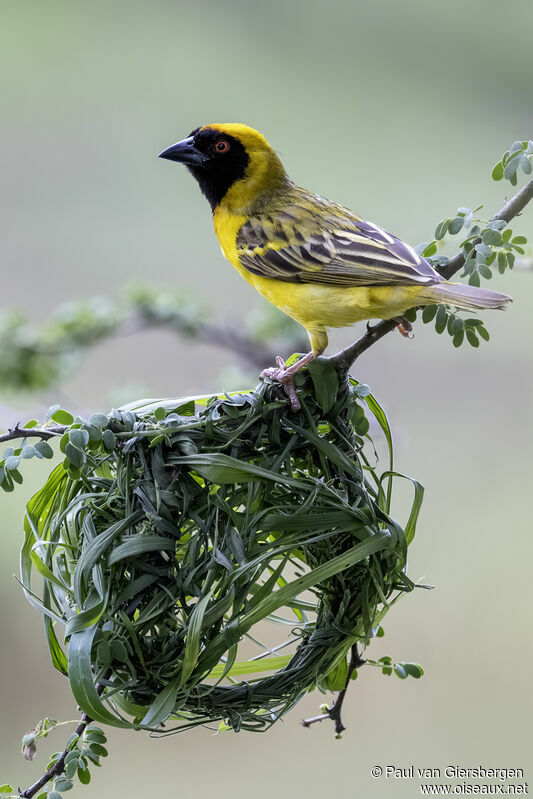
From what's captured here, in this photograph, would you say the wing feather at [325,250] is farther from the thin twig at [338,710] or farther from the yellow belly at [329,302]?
the thin twig at [338,710]

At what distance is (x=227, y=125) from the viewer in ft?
4.32

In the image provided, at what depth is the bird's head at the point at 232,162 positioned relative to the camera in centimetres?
133

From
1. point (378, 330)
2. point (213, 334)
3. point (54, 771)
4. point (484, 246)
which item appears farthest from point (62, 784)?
point (213, 334)

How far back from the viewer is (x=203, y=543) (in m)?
0.89

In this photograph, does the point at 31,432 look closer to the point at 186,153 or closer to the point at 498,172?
the point at 498,172

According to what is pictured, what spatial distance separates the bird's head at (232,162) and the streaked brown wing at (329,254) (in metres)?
0.07

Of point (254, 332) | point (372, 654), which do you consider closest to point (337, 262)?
point (254, 332)

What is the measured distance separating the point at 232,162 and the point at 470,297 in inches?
22.5

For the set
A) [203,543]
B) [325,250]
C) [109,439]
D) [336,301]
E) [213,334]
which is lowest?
[203,543]

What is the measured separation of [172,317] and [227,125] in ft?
1.69

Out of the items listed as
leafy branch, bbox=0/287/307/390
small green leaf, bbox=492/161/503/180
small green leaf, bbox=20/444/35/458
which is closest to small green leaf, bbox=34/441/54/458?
small green leaf, bbox=20/444/35/458

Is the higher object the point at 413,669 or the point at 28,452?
the point at 28,452

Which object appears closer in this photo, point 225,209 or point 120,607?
point 120,607

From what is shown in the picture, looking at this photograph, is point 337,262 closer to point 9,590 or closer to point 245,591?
A: point 245,591
